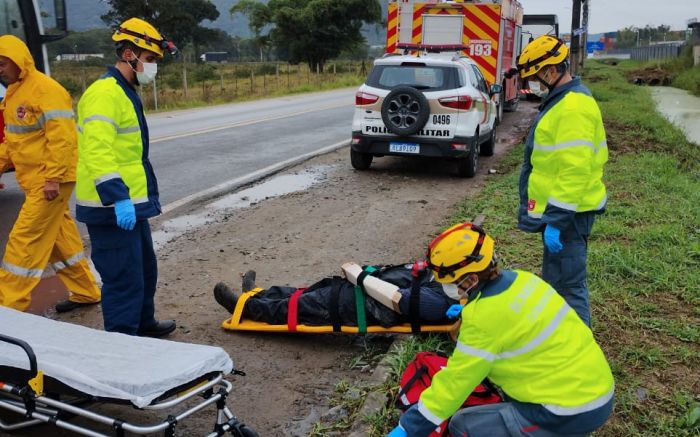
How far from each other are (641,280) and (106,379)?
13.1 feet

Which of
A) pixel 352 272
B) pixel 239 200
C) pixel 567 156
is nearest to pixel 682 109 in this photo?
pixel 239 200

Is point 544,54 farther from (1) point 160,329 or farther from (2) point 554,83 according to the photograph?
(1) point 160,329

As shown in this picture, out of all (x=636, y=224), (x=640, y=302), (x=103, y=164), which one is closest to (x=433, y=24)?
(x=636, y=224)

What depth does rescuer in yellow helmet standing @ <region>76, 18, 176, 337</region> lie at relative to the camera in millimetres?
3734

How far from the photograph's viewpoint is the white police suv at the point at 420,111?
8875mm

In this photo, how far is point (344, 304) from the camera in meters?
4.13

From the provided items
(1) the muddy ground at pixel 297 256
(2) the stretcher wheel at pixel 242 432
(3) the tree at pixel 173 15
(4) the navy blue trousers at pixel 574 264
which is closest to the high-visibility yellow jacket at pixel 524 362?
(2) the stretcher wheel at pixel 242 432

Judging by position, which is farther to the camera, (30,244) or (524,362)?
(30,244)

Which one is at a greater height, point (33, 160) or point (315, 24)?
point (315, 24)

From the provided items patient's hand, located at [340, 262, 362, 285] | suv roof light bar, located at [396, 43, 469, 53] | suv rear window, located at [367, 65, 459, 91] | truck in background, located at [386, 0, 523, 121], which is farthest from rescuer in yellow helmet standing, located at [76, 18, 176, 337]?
truck in background, located at [386, 0, 523, 121]

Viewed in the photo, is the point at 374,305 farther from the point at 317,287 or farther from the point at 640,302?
the point at 640,302

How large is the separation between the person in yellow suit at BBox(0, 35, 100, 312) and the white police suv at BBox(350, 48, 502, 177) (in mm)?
4995

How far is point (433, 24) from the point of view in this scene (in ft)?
47.0

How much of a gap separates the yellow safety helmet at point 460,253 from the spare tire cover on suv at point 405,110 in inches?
254
